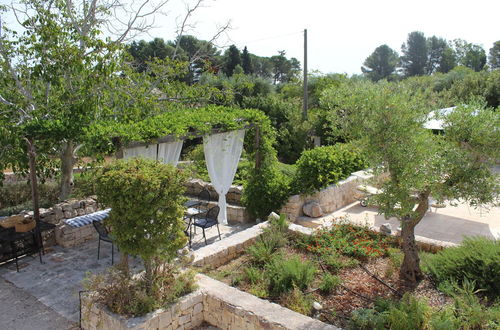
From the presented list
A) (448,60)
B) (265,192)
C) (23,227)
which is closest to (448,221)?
(265,192)

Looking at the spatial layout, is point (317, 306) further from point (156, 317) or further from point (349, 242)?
point (349, 242)

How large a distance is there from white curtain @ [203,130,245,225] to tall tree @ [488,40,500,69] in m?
56.6

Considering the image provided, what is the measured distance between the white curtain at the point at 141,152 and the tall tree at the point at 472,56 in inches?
2405

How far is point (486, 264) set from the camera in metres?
4.69

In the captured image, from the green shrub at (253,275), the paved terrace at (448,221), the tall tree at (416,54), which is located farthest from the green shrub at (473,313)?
the tall tree at (416,54)

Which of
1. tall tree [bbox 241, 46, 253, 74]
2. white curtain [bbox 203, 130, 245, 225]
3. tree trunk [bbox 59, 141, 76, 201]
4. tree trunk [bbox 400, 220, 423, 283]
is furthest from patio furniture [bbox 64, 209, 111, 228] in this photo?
tall tree [bbox 241, 46, 253, 74]

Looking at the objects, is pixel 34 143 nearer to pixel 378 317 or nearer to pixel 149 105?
pixel 149 105

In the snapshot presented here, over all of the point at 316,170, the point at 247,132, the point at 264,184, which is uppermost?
the point at 247,132

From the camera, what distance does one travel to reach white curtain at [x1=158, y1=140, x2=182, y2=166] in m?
7.36

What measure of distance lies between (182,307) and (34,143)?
3980 millimetres

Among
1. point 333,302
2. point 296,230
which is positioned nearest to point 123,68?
→ point 296,230

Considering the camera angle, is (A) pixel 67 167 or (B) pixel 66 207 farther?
(A) pixel 67 167

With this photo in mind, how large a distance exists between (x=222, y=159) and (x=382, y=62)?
222 ft

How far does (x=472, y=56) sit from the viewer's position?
184ft
